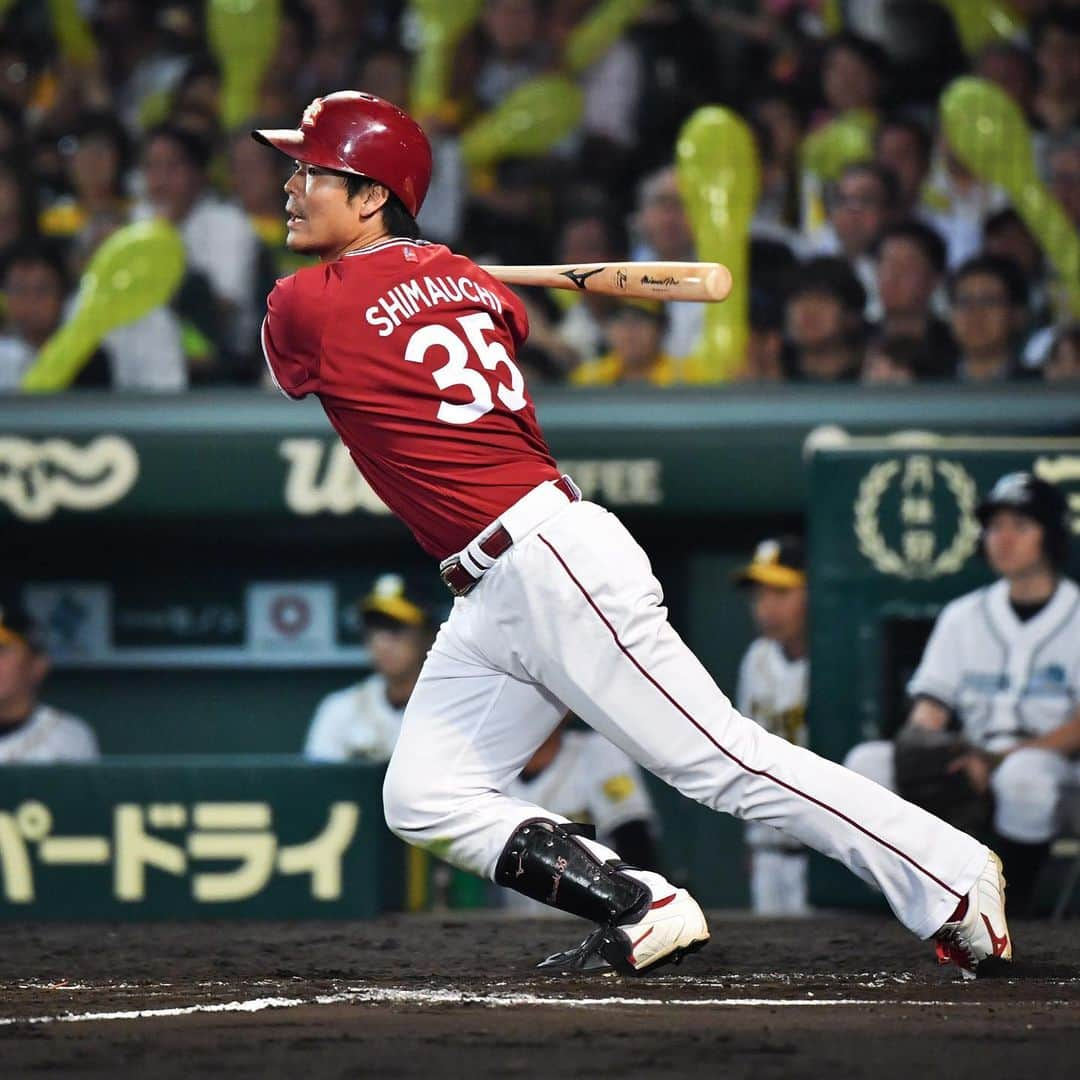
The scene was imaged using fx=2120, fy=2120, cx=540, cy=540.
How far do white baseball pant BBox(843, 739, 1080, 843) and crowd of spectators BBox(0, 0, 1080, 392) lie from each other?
151 centimetres

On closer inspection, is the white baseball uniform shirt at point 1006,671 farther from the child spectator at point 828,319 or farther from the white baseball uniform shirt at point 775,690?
the child spectator at point 828,319

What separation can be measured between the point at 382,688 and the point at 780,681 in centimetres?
126

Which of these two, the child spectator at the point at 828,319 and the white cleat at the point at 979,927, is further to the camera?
the child spectator at the point at 828,319

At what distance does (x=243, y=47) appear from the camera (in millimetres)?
7766

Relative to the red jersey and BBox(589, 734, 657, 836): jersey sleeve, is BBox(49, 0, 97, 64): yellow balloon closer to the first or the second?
BBox(589, 734, 657, 836): jersey sleeve

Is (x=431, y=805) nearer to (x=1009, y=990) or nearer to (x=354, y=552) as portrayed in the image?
(x=1009, y=990)

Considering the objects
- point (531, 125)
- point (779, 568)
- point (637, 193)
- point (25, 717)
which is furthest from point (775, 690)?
point (25, 717)

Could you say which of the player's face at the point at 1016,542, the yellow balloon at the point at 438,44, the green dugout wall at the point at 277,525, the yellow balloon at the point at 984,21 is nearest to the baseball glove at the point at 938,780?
the player's face at the point at 1016,542

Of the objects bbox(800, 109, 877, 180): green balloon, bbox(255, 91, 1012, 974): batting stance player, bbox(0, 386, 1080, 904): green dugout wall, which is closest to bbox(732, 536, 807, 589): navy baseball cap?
bbox(0, 386, 1080, 904): green dugout wall

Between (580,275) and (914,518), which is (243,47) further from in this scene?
(580,275)

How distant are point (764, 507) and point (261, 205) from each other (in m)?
2.03

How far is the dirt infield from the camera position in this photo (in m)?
2.83

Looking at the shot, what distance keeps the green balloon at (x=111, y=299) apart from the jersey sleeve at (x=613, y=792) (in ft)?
7.15

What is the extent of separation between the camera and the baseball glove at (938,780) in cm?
557
